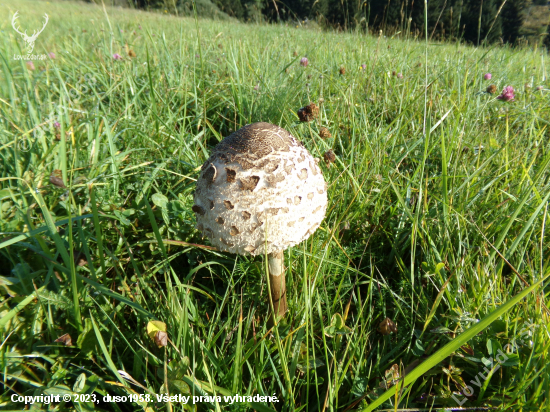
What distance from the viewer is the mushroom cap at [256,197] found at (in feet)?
4.45

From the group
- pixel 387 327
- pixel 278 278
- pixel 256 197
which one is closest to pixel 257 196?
pixel 256 197

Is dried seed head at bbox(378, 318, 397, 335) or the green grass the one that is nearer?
the green grass

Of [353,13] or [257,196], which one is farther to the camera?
[353,13]

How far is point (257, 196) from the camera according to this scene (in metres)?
1.35

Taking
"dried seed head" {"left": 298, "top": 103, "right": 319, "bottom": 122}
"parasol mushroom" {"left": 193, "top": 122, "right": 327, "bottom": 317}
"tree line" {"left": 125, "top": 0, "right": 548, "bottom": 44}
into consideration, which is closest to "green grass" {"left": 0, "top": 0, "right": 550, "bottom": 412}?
"parasol mushroom" {"left": 193, "top": 122, "right": 327, "bottom": 317}

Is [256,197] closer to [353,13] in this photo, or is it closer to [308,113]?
[308,113]

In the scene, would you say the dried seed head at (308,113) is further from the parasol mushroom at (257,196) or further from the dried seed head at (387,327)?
the dried seed head at (387,327)

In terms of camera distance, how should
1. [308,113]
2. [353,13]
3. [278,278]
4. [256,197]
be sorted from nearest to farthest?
[256,197] → [278,278] → [308,113] → [353,13]

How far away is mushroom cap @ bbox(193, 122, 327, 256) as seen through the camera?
1356mm

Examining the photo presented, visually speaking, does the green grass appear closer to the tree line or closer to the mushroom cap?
the mushroom cap

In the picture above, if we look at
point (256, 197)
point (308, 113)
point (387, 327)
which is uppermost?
point (308, 113)

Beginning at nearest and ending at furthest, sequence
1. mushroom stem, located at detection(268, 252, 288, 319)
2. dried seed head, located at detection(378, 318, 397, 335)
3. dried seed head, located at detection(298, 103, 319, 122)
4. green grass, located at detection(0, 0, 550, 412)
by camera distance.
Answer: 1. green grass, located at detection(0, 0, 550, 412)
2. dried seed head, located at detection(378, 318, 397, 335)
3. mushroom stem, located at detection(268, 252, 288, 319)
4. dried seed head, located at detection(298, 103, 319, 122)

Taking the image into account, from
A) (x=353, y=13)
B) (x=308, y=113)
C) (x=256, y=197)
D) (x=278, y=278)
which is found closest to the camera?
(x=256, y=197)

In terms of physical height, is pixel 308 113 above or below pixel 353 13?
below
